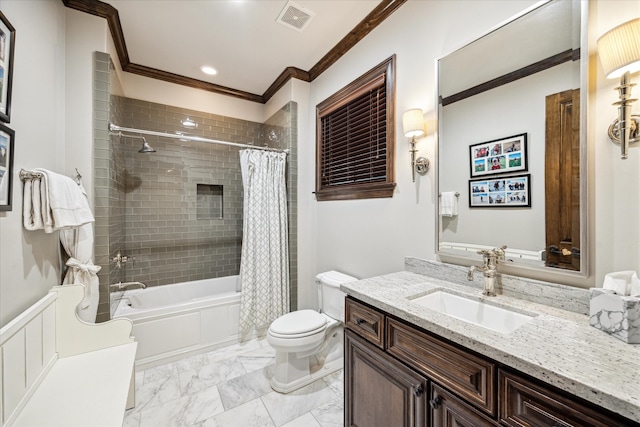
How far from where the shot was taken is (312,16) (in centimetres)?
194

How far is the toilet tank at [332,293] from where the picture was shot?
6.72ft

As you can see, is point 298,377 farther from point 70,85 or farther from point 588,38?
point 70,85

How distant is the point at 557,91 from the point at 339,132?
1.52m

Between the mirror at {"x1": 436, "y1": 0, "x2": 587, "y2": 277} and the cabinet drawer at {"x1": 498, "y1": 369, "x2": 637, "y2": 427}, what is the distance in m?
0.60

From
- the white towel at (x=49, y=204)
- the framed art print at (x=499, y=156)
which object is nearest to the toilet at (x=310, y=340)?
the framed art print at (x=499, y=156)

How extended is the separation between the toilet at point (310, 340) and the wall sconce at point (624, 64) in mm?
1676

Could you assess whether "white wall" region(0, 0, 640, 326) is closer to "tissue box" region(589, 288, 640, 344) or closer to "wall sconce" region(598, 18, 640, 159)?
"wall sconce" region(598, 18, 640, 159)

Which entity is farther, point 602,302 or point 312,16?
point 312,16

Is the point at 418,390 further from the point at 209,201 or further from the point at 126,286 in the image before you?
the point at 209,201

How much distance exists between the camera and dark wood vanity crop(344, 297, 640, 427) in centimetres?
68

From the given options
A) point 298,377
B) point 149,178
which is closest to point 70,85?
point 149,178

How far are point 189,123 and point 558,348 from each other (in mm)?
3404

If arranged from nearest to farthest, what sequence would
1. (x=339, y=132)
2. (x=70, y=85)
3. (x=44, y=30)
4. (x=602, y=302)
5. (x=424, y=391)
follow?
1. (x=602, y=302)
2. (x=424, y=391)
3. (x=44, y=30)
4. (x=70, y=85)
5. (x=339, y=132)

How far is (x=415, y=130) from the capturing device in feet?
5.23
